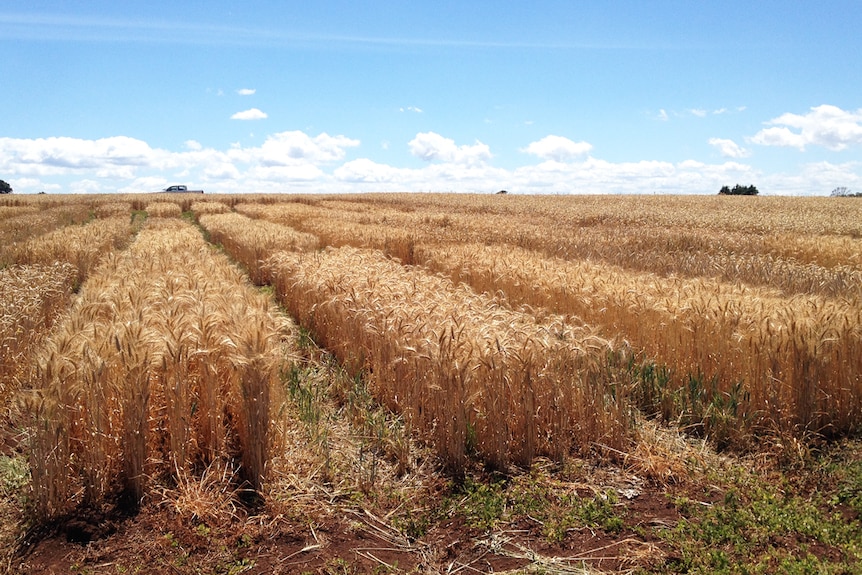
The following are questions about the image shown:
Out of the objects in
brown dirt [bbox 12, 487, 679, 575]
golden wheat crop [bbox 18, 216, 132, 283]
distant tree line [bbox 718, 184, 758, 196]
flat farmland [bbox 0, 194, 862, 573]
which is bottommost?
brown dirt [bbox 12, 487, 679, 575]

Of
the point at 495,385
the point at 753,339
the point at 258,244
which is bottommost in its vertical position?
the point at 495,385

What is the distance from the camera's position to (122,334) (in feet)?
14.6

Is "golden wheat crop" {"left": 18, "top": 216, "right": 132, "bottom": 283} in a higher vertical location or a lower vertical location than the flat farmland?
higher

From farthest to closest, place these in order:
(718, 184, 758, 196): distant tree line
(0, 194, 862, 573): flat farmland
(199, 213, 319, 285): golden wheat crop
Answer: (718, 184, 758, 196): distant tree line → (199, 213, 319, 285): golden wheat crop → (0, 194, 862, 573): flat farmland

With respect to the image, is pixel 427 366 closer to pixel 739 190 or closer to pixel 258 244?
pixel 258 244

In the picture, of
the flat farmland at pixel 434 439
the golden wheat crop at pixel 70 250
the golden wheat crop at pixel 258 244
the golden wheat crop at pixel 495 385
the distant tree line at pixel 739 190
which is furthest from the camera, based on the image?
the distant tree line at pixel 739 190

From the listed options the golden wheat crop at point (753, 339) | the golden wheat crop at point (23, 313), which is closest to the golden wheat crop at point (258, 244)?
the golden wheat crop at point (23, 313)

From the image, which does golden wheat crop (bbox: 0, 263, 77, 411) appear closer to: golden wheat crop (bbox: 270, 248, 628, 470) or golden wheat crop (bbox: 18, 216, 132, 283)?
golden wheat crop (bbox: 18, 216, 132, 283)

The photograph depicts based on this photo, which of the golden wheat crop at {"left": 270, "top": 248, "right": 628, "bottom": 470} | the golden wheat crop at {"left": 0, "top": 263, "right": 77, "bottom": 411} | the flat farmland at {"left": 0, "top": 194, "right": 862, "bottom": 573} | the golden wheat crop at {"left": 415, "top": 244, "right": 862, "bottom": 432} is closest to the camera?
the flat farmland at {"left": 0, "top": 194, "right": 862, "bottom": 573}

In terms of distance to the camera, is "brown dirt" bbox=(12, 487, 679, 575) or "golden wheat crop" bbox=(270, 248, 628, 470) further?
"golden wheat crop" bbox=(270, 248, 628, 470)

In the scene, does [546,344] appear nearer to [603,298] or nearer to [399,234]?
[603,298]

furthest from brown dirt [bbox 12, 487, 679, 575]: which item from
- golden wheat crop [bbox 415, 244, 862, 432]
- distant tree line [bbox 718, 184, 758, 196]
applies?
distant tree line [bbox 718, 184, 758, 196]

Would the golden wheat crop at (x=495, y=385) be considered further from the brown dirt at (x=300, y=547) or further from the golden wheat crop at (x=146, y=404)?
the golden wheat crop at (x=146, y=404)

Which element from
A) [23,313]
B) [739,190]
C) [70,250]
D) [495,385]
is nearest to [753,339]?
[495,385]
